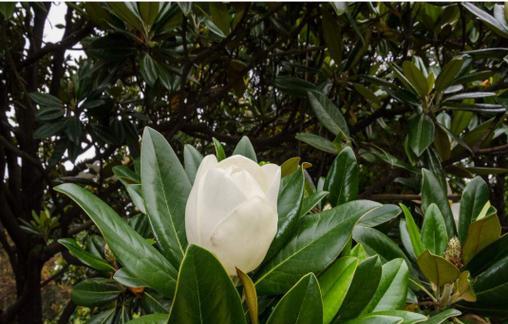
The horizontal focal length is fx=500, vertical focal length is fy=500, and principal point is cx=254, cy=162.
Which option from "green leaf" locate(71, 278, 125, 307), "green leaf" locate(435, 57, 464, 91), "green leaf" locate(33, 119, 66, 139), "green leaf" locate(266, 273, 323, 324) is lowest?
"green leaf" locate(71, 278, 125, 307)

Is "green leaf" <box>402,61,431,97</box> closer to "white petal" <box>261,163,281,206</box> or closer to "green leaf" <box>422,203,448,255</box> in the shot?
"green leaf" <box>422,203,448,255</box>

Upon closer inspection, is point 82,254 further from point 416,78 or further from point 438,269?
point 416,78

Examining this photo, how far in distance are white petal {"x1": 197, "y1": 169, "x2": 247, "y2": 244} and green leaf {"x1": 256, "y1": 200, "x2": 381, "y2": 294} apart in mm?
80

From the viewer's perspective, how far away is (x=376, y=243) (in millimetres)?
643

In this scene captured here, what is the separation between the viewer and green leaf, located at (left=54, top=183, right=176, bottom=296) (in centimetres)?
46

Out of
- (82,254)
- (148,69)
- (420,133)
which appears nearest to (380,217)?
(82,254)

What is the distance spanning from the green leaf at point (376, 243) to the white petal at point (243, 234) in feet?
0.71

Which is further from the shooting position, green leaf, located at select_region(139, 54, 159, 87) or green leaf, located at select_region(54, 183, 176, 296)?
green leaf, located at select_region(139, 54, 159, 87)

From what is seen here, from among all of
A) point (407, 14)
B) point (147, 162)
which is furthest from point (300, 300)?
point (407, 14)

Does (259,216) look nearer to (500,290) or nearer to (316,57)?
(500,290)

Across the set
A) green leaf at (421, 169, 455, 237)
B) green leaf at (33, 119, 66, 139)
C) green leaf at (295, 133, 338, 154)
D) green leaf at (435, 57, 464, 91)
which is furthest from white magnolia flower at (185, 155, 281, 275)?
green leaf at (33, 119, 66, 139)

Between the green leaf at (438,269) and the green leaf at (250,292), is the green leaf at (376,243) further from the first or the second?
the green leaf at (250,292)

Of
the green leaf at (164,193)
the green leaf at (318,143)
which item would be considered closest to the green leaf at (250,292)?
the green leaf at (164,193)

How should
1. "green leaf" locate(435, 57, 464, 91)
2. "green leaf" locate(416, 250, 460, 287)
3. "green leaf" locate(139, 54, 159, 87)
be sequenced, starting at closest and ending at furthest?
"green leaf" locate(416, 250, 460, 287) → "green leaf" locate(435, 57, 464, 91) → "green leaf" locate(139, 54, 159, 87)
